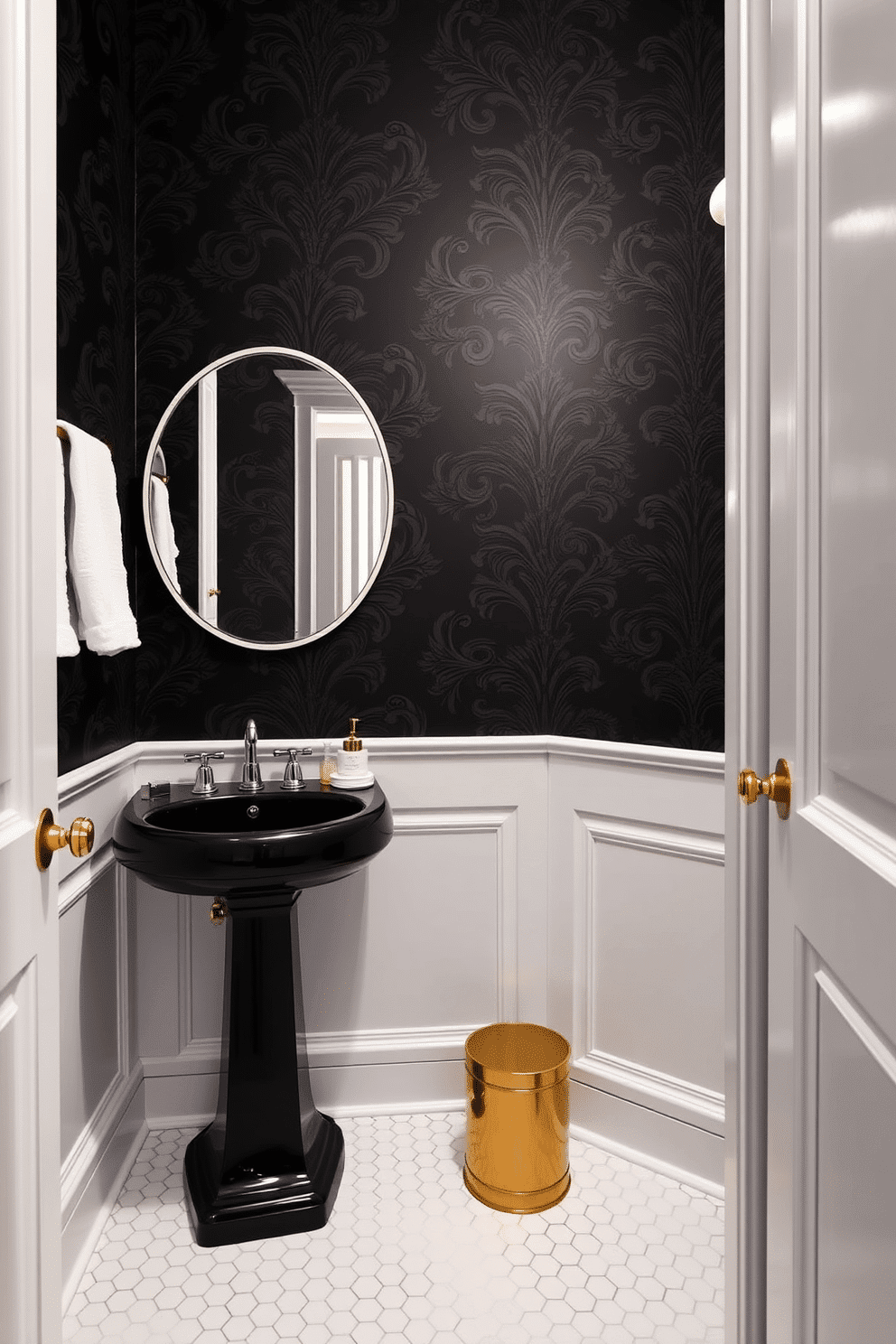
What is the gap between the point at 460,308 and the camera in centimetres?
214

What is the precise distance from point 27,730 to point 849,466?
0.85 m

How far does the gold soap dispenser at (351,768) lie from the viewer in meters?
2.03

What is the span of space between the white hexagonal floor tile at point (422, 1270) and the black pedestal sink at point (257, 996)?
2.8 inches

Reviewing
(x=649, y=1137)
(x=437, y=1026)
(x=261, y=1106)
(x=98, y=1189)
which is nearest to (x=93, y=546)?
(x=261, y=1106)

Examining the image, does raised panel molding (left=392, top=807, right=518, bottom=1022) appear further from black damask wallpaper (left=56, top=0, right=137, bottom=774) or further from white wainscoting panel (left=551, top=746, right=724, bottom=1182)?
black damask wallpaper (left=56, top=0, right=137, bottom=774)

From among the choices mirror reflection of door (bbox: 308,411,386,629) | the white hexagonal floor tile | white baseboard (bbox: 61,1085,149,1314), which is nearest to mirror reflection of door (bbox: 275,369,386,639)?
mirror reflection of door (bbox: 308,411,386,629)

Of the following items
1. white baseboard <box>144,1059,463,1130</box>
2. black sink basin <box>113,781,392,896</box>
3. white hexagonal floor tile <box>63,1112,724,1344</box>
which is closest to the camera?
white hexagonal floor tile <box>63,1112,724,1344</box>

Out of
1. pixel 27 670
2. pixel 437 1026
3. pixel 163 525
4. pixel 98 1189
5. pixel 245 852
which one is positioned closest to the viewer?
pixel 27 670

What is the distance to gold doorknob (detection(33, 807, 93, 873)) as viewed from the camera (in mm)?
938

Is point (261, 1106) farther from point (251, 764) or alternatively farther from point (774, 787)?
point (774, 787)

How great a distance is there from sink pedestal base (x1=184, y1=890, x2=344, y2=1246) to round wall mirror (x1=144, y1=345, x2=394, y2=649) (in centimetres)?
70

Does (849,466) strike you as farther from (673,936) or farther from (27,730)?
(673,936)

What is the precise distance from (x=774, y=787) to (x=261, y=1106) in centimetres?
134

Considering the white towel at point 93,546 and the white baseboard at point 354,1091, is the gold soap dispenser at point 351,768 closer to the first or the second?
the white towel at point 93,546
